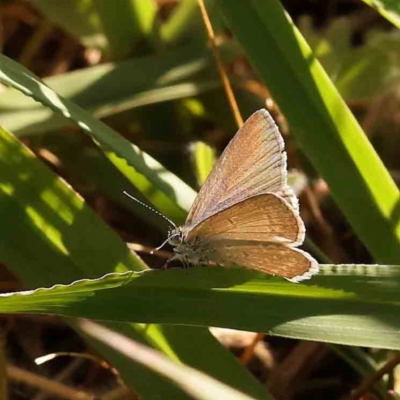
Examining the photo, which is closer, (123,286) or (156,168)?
(123,286)

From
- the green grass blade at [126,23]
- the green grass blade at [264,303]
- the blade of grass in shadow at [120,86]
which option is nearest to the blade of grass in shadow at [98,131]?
the green grass blade at [264,303]

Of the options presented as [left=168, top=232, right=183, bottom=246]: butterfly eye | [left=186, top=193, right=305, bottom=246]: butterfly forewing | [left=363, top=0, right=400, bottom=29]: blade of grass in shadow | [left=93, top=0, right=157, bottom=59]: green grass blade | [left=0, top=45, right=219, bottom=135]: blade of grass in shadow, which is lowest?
[left=186, top=193, right=305, bottom=246]: butterfly forewing

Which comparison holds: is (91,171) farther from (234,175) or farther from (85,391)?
(234,175)

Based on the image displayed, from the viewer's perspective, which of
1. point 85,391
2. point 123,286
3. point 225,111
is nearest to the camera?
point 123,286

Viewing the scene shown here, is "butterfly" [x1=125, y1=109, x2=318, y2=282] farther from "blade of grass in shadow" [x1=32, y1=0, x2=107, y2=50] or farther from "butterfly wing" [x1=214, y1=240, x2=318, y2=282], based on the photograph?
Result: "blade of grass in shadow" [x1=32, y1=0, x2=107, y2=50]

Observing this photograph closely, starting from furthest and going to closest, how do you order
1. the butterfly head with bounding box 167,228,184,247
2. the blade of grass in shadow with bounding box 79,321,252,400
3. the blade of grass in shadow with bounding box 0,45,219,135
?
the blade of grass in shadow with bounding box 0,45,219,135, the butterfly head with bounding box 167,228,184,247, the blade of grass in shadow with bounding box 79,321,252,400

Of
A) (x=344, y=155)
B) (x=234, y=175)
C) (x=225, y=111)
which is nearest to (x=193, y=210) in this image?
(x=234, y=175)

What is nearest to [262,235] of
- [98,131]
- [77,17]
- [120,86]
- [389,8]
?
[98,131]

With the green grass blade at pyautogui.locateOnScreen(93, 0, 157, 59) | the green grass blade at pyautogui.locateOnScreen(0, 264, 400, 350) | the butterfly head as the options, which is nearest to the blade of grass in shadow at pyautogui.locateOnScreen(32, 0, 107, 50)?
the green grass blade at pyautogui.locateOnScreen(93, 0, 157, 59)
